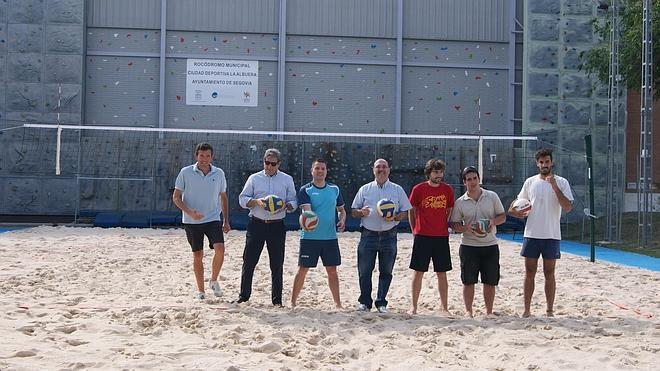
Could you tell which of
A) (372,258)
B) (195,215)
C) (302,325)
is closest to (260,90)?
(195,215)

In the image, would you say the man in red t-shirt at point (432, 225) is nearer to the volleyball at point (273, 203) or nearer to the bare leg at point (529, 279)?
the bare leg at point (529, 279)

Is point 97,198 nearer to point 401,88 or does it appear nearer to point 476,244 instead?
point 401,88

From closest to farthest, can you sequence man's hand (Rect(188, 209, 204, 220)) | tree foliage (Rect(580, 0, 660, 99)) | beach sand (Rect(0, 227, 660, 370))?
beach sand (Rect(0, 227, 660, 370)) < man's hand (Rect(188, 209, 204, 220)) < tree foliage (Rect(580, 0, 660, 99))

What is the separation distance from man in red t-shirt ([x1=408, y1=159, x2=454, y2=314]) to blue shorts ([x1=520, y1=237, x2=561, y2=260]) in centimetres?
62

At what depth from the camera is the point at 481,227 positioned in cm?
609

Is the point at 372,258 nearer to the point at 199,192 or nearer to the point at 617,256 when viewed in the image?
the point at 199,192

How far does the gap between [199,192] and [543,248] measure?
278 cm

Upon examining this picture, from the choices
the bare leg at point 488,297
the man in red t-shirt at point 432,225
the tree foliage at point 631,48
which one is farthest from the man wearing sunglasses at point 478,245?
the tree foliage at point 631,48

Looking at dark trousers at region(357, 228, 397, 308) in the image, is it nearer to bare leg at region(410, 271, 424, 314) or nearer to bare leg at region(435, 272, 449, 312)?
bare leg at region(410, 271, 424, 314)

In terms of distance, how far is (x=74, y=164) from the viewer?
58.8 ft

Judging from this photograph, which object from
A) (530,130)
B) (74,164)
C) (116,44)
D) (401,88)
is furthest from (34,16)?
(530,130)

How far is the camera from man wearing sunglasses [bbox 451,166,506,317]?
6.23 m

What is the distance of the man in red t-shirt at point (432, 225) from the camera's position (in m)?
6.32

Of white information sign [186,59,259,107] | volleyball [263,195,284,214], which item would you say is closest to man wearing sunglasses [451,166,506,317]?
volleyball [263,195,284,214]
